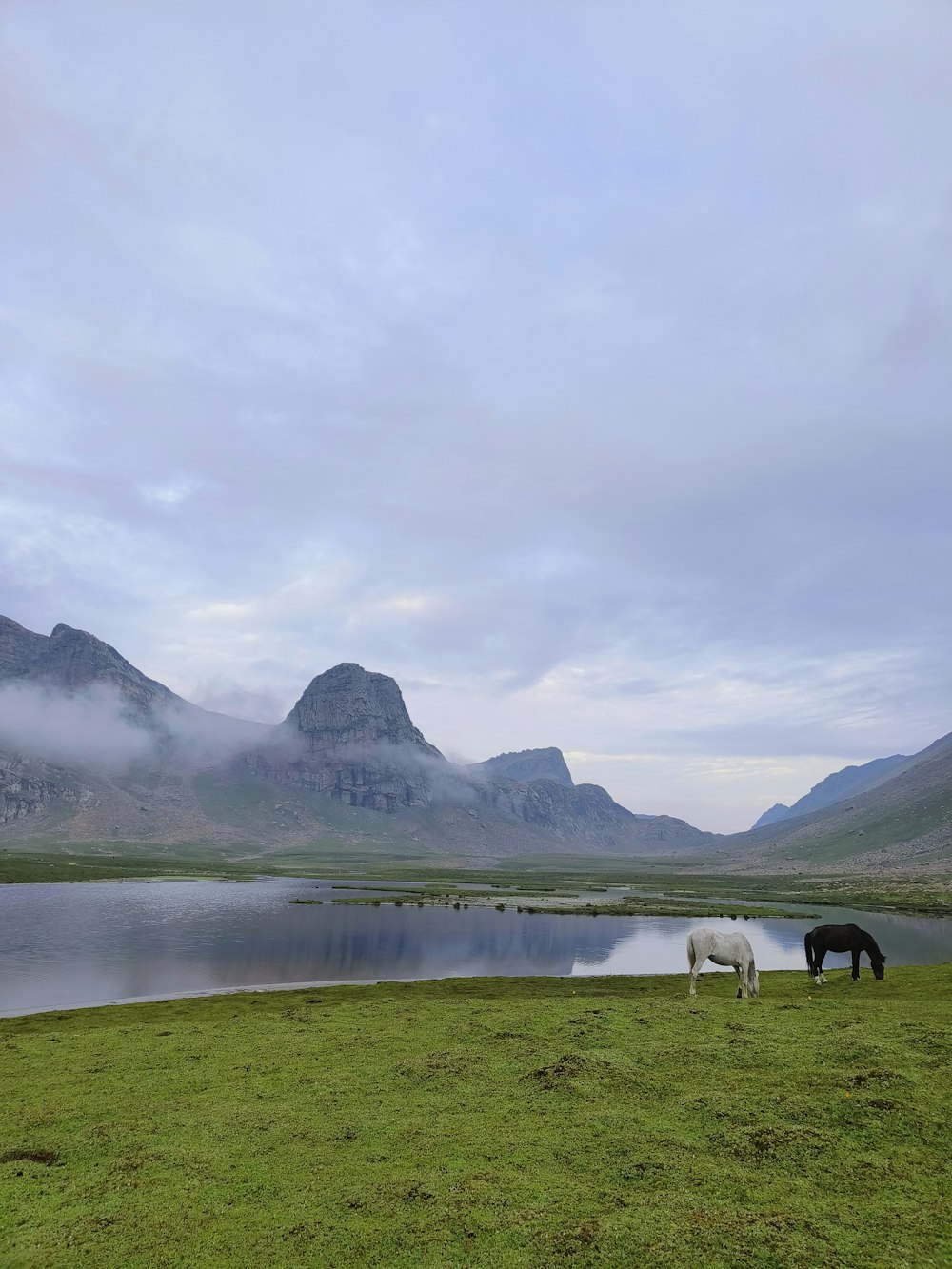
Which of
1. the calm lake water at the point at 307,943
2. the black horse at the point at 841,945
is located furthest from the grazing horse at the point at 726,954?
the calm lake water at the point at 307,943

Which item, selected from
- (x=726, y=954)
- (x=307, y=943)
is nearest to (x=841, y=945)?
(x=726, y=954)

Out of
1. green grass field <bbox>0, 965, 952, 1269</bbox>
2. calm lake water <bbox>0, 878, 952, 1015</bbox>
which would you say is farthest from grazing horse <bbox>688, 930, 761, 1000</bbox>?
calm lake water <bbox>0, 878, 952, 1015</bbox>

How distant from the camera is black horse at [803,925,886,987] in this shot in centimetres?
3512

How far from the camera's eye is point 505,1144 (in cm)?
1546

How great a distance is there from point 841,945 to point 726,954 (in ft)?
23.8

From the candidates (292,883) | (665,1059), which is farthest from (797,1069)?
(292,883)

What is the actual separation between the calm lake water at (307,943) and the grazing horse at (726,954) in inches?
1217

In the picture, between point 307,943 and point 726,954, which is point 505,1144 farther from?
point 307,943

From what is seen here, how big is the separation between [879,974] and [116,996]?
48.6 meters

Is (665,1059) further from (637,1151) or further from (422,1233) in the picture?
(422,1233)

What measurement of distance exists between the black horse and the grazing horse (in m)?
4.54

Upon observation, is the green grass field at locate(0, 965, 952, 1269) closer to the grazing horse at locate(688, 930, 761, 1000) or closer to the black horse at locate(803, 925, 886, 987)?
the grazing horse at locate(688, 930, 761, 1000)

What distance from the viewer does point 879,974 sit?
115ft

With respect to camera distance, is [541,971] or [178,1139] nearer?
[178,1139]
